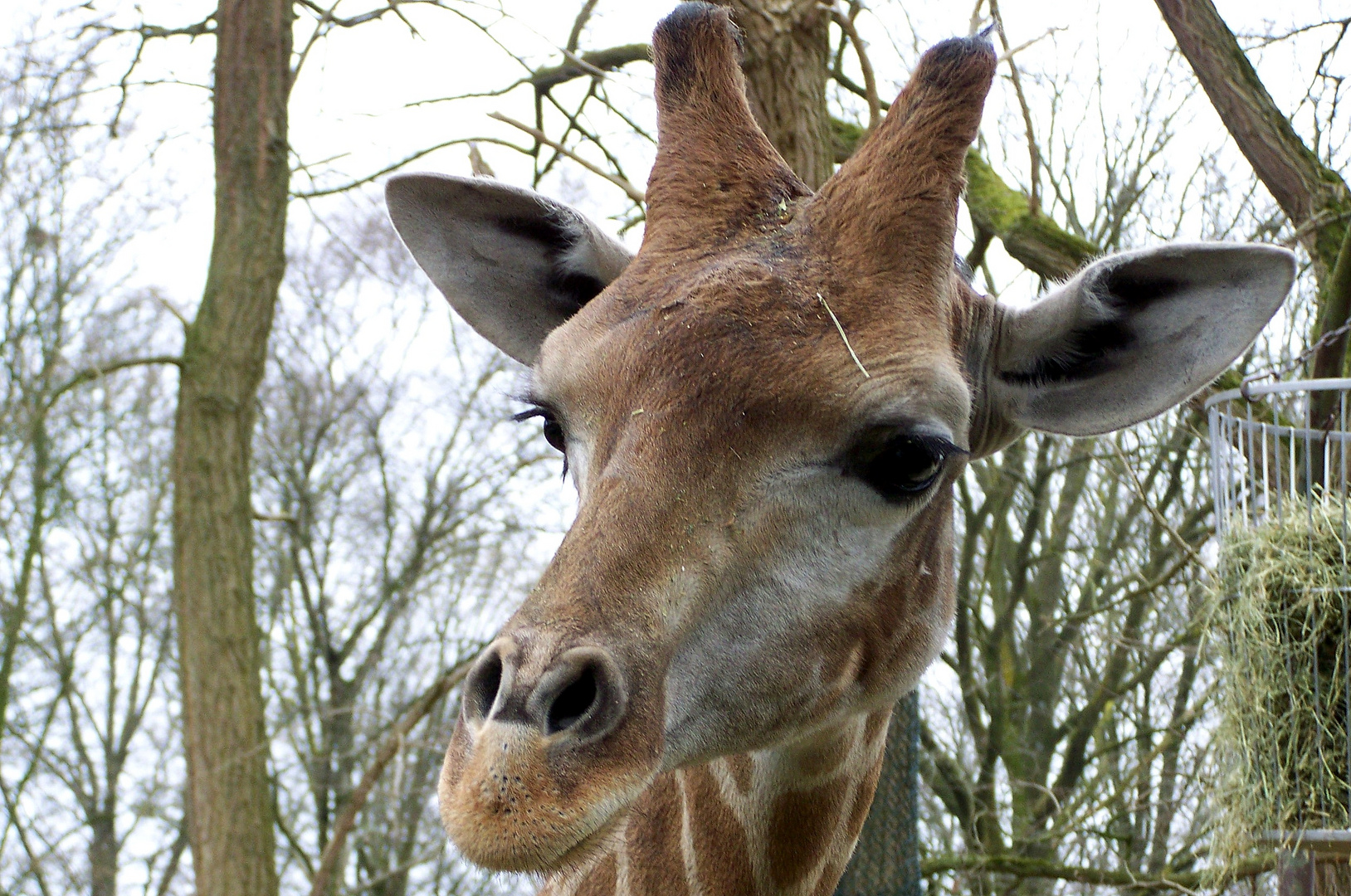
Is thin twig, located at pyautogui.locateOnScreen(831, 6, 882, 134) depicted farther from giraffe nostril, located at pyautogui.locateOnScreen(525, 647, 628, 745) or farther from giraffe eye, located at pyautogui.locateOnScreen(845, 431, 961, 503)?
giraffe nostril, located at pyautogui.locateOnScreen(525, 647, 628, 745)

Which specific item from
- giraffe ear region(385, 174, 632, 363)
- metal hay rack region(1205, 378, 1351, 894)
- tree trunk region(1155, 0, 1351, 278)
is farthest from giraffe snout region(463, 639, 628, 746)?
tree trunk region(1155, 0, 1351, 278)

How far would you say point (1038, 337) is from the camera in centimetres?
313

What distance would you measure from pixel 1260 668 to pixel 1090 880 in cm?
316

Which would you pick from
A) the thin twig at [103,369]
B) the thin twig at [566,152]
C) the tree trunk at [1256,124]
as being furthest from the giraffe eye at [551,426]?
the thin twig at [103,369]

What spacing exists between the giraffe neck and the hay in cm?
161

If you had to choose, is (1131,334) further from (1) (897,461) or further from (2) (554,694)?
(2) (554,694)

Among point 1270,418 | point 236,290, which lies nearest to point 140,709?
point 236,290

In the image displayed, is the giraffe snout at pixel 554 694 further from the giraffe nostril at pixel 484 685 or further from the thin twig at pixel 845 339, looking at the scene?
the thin twig at pixel 845 339

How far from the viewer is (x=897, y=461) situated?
256cm

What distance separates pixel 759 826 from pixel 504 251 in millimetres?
1645

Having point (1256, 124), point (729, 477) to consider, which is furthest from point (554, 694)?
point (1256, 124)

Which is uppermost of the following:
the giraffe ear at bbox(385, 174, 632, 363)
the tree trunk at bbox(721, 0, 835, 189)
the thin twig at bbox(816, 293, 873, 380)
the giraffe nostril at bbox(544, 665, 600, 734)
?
the tree trunk at bbox(721, 0, 835, 189)

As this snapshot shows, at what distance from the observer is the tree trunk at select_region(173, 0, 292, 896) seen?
685cm

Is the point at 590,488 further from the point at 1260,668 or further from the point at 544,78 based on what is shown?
the point at 544,78
